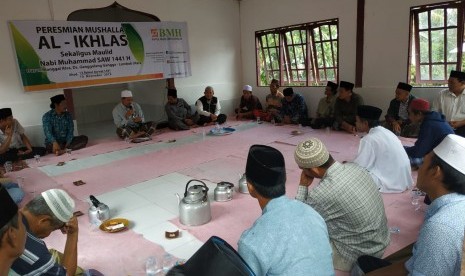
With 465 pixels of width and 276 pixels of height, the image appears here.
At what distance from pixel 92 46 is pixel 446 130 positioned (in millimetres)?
5266

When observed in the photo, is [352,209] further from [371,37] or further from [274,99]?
[274,99]

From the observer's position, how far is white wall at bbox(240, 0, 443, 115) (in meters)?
5.35

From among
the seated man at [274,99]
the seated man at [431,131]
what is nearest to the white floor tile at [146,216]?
the seated man at [431,131]

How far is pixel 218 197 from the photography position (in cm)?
312

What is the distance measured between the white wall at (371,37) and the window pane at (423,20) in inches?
6.5

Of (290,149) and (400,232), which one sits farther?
(290,149)

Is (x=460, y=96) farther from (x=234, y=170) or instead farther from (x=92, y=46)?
(x=92, y=46)

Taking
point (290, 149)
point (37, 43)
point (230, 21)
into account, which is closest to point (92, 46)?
point (37, 43)

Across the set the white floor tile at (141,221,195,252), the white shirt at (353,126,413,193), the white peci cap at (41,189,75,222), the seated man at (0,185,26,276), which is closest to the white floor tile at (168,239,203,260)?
the white floor tile at (141,221,195,252)

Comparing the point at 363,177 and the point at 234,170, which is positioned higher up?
the point at 363,177

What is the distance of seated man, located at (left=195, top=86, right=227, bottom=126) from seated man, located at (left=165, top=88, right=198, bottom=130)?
168mm

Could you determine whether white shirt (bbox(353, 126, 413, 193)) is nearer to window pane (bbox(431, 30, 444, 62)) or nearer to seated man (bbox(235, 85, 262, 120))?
window pane (bbox(431, 30, 444, 62))

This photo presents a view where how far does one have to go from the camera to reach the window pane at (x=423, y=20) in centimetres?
510

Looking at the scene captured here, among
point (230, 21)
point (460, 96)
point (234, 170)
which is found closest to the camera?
point (234, 170)
